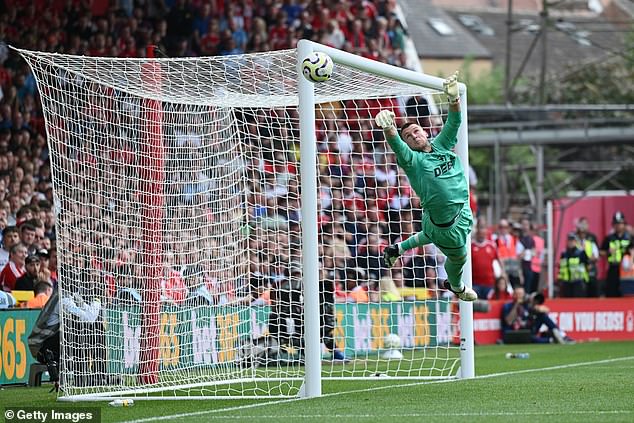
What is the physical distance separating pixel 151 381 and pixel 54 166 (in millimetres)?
2479

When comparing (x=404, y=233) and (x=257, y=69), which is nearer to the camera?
(x=257, y=69)

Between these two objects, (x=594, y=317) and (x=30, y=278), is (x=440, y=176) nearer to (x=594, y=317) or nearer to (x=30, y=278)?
(x=30, y=278)

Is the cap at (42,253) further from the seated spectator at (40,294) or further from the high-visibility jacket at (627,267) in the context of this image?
the high-visibility jacket at (627,267)

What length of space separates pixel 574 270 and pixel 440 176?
15.5m

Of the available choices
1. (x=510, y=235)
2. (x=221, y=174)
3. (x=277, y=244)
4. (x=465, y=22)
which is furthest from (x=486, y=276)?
(x=465, y=22)

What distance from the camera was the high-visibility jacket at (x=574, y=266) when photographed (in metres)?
26.5

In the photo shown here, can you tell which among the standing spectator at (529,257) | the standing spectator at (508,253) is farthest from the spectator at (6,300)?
the standing spectator at (529,257)

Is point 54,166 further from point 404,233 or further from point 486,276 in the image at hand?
point 486,276

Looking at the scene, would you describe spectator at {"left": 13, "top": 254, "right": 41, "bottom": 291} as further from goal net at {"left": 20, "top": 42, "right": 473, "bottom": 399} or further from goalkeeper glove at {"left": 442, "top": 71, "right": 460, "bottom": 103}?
goalkeeper glove at {"left": 442, "top": 71, "right": 460, "bottom": 103}

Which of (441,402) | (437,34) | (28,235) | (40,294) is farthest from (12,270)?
(437,34)

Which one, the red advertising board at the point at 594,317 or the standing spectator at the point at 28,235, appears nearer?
the standing spectator at the point at 28,235

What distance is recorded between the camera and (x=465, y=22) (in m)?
70.7

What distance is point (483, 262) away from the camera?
23906 mm

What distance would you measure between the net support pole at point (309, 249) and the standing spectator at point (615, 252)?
1626cm
